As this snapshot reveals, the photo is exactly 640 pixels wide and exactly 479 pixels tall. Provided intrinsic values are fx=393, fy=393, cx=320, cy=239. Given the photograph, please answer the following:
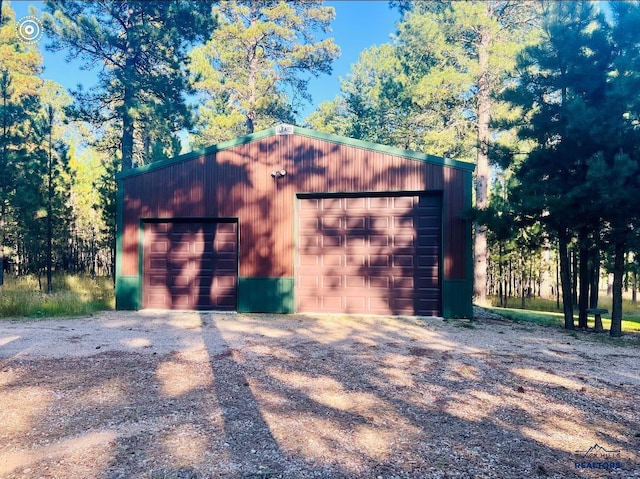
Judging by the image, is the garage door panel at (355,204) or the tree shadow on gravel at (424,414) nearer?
the tree shadow on gravel at (424,414)

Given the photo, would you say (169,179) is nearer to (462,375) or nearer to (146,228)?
(146,228)

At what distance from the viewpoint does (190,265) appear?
1039 centimetres

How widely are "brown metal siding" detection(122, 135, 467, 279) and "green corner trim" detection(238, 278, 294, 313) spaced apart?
0.19 m

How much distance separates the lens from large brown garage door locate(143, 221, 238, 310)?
10.3m

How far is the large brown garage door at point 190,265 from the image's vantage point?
10289 mm

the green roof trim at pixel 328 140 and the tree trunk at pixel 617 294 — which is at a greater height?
the green roof trim at pixel 328 140

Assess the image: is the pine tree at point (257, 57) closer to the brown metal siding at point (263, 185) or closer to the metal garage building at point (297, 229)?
the brown metal siding at point (263, 185)

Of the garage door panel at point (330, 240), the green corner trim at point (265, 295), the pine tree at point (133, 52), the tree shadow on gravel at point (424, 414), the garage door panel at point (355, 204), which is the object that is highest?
the pine tree at point (133, 52)

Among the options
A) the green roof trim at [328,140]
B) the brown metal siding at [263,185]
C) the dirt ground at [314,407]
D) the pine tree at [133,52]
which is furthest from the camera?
the pine tree at [133,52]

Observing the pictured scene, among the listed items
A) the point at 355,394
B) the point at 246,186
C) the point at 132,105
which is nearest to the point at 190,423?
the point at 355,394

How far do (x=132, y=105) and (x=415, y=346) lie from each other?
1523 cm

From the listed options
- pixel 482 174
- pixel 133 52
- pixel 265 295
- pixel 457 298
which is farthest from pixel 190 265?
pixel 133 52

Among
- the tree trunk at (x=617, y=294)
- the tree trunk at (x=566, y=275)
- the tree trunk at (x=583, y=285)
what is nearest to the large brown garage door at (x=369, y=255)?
the tree trunk at (x=566, y=275)

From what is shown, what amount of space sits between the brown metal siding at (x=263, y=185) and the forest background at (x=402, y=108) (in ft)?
7.52
